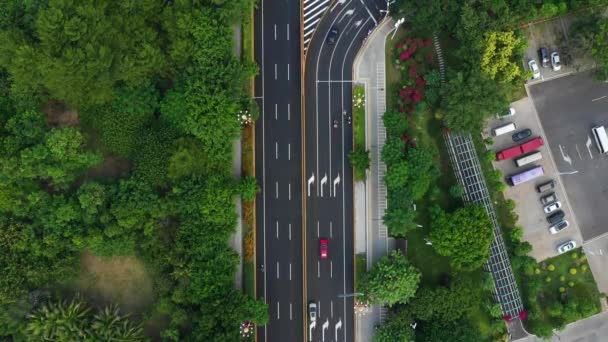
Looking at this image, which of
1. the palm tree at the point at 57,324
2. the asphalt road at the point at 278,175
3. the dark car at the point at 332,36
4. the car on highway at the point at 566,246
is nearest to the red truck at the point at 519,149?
the car on highway at the point at 566,246

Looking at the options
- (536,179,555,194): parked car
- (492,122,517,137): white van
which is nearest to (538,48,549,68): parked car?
(492,122,517,137): white van

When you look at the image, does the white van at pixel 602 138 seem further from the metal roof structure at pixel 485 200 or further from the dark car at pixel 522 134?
the metal roof structure at pixel 485 200

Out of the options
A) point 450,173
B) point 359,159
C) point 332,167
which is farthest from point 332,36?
point 450,173

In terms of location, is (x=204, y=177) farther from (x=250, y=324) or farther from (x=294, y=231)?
(x=250, y=324)

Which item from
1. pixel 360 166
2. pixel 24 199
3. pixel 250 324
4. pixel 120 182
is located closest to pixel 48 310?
pixel 24 199

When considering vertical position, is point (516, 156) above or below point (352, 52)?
below

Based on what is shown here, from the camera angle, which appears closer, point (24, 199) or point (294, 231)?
point (24, 199)

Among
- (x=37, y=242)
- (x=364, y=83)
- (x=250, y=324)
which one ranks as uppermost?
(x=364, y=83)
